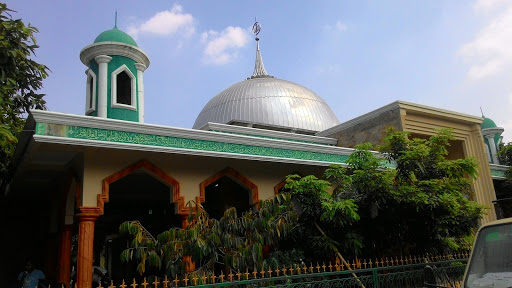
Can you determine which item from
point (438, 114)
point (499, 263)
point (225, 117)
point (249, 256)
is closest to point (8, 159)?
point (249, 256)

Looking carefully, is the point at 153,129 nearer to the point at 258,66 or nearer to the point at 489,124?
the point at 258,66

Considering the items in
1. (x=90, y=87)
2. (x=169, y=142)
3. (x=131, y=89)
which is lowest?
(x=169, y=142)

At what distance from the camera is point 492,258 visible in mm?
3754

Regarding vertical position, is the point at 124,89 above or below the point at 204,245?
above

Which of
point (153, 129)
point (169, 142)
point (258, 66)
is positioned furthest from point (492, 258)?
point (258, 66)

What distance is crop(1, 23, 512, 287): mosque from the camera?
7590 mm

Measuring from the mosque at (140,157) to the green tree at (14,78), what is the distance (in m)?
0.89

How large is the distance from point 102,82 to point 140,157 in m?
3.57

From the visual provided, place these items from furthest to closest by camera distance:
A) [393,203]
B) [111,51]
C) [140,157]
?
[111,51]
[140,157]
[393,203]

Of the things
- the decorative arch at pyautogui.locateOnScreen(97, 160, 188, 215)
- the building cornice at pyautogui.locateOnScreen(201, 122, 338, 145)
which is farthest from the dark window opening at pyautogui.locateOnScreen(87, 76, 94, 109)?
the decorative arch at pyautogui.locateOnScreen(97, 160, 188, 215)

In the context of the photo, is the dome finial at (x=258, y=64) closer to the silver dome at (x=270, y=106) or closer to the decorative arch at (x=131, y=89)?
the silver dome at (x=270, y=106)

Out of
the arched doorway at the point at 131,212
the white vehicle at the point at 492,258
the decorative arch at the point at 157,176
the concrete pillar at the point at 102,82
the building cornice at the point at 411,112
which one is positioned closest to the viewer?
the white vehicle at the point at 492,258

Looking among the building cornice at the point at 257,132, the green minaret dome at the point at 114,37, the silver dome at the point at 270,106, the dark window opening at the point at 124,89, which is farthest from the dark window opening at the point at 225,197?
the silver dome at the point at 270,106

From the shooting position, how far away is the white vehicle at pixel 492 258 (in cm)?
359
